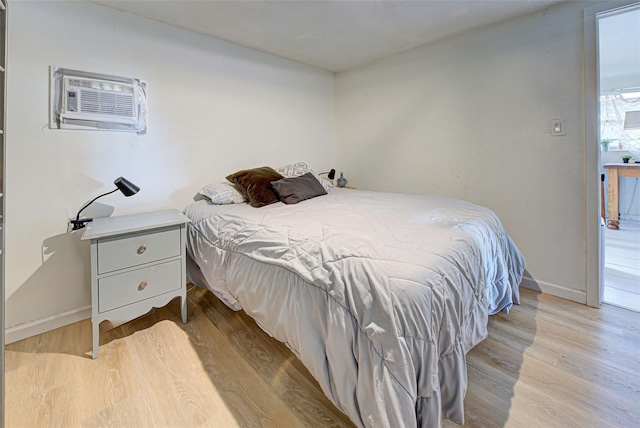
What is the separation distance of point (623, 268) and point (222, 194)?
3679 millimetres

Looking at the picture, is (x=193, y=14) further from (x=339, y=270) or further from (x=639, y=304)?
(x=639, y=304)

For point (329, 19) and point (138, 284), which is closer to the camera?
point (138, 284)

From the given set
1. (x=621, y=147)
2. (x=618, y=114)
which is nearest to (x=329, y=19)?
(x=618, y=114)

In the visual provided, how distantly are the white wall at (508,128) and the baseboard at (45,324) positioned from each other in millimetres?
2938

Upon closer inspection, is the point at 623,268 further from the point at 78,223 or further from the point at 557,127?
the point at 78,223

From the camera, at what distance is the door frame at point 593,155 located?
1.90 m

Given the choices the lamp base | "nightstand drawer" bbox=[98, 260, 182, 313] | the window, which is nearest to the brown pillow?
"nightstand drawer" bbox=[98, 260, 182, 313]

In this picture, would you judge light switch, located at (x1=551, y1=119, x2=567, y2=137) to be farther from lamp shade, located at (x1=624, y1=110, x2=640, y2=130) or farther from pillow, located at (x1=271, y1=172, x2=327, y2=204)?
lamp shade, located at (x1=624, y1=110, x2=640, y2=130)

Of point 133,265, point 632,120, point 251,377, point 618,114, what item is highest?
point 618,114

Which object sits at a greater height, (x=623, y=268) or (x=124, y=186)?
(x=124, y=186)

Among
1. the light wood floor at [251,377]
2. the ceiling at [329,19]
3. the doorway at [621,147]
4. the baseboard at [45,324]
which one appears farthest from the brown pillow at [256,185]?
the doorway at [621,147]

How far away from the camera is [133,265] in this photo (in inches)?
66.2

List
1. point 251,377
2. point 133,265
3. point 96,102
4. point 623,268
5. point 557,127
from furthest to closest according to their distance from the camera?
point 623,268
point 557,127
point 96,102
point 133,265
point 251,377

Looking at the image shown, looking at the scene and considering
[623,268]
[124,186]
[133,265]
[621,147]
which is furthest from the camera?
[621,147]
